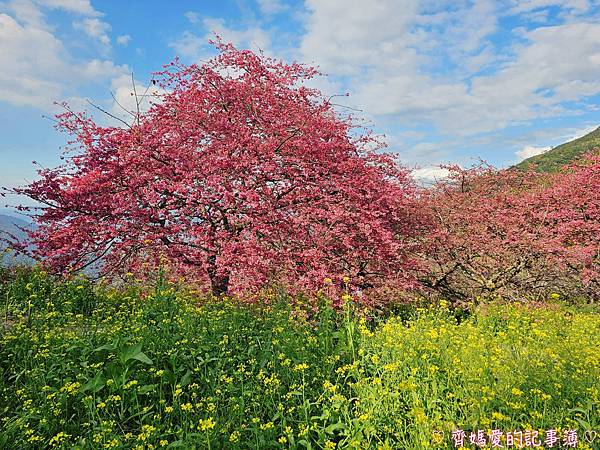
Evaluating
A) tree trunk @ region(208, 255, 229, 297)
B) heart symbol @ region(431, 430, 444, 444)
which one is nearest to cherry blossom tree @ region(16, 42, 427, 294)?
tree trunk @ region(208, 255, 229, 297)

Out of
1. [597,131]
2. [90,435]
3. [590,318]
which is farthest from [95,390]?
[597,131]

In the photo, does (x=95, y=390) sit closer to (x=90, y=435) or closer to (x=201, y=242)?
(x=90, y=435)

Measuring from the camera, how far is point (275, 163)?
7.39 metres

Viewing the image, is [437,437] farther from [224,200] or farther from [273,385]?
[224,200]

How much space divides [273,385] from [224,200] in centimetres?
388

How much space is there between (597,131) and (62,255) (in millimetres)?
57103

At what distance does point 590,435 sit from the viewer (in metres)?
3.09

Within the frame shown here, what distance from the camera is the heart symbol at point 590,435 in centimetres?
305

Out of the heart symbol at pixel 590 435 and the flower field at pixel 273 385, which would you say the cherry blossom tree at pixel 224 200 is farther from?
the heart symbol at pixel 590 435

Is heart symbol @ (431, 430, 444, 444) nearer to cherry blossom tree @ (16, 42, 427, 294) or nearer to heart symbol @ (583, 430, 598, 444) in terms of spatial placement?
heart symbol @ (583, 430, 598, 444)

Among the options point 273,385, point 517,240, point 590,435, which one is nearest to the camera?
point 590,435

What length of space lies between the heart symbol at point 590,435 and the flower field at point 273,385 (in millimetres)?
28

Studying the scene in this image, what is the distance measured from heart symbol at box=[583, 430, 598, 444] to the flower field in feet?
0.09

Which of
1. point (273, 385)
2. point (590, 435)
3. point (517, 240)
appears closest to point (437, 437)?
point (590, 435)
